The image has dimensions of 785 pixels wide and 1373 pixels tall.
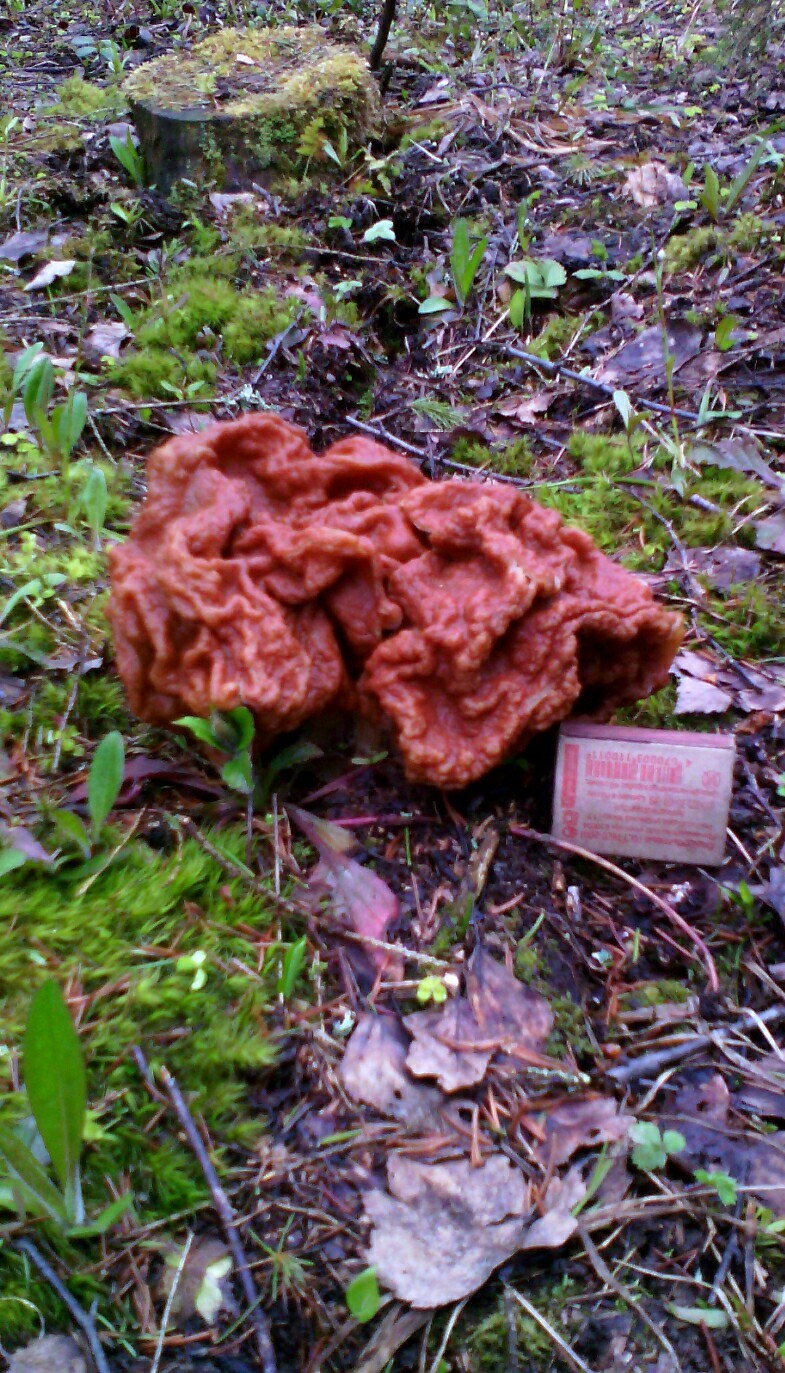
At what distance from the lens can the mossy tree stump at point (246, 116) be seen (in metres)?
7.02

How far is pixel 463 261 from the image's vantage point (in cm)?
625

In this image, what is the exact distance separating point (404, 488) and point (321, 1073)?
2309 millimetres

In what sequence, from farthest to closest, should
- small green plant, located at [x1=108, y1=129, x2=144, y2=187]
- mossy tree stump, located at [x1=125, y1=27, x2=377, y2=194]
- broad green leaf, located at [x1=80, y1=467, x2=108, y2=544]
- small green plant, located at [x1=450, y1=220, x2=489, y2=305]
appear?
small green plant, located at [x1=108, y1=129, x2=144, y2=187], mossy tree stump, located at [x1=125, y1=27, x2=377, y2=194], small green plant, located at [x1=450, y1=220, x2=489, y2=305], broad green leaf, located at [x1=80, y1=467, x2=108, y2=544]

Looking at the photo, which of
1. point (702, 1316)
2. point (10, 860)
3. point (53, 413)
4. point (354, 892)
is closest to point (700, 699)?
point (354, 892)

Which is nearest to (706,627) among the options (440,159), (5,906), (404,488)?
(404,488)

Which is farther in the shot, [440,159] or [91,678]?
[440,159]

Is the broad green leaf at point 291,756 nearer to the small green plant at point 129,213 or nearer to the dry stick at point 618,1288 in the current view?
the dry stick at point 618,1288

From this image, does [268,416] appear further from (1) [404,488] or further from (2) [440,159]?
(2) [440,159]

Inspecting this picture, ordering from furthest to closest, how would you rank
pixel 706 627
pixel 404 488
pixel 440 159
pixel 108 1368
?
1. pixel 440 159
2. pixel 706 627
3. pixel 404 488
4. pixel 108 1368

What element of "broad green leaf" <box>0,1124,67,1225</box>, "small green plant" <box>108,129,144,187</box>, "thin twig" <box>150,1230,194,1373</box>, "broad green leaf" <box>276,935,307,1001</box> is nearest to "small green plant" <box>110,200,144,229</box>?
"small green plant" <box>108,129,144,187</box>

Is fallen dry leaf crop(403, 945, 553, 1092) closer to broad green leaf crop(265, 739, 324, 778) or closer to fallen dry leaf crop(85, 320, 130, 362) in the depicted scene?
broad green leaf crop(265, 739, 324, 778)

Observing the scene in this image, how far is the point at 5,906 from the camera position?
2.90 meters

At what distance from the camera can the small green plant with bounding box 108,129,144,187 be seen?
7125mm

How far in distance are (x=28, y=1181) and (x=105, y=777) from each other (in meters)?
1.30
